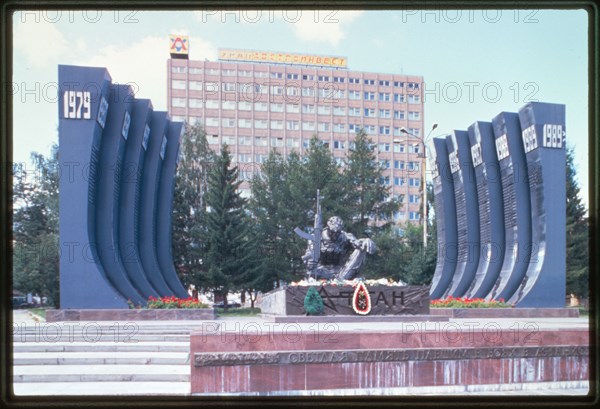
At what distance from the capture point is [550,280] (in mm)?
18328

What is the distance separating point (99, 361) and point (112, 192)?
26.9 ft

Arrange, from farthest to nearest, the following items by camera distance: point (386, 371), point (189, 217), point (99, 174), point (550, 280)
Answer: point (189, 217)
point (550, 280)
point (99, 174)
point (386, 371)

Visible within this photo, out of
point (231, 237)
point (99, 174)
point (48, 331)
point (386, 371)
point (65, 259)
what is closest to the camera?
point (386, 371)

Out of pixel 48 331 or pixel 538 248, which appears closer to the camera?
pixel 48 331

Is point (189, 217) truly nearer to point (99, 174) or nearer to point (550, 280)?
point (99, 174)

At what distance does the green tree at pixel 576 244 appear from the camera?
29438 millimetres

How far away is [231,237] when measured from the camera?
30.1 m

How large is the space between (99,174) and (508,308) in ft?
40.2

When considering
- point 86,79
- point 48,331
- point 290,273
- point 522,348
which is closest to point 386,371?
point 522,348

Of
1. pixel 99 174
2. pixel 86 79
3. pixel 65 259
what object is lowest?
pixel 65 259

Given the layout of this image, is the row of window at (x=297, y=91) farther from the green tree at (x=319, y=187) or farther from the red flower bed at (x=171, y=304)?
the red flower bed at (x=171, y=304)

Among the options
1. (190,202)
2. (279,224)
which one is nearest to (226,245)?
(279,224)

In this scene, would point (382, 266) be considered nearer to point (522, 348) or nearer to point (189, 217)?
point (189, 217)

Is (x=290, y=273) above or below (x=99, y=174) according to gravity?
below
